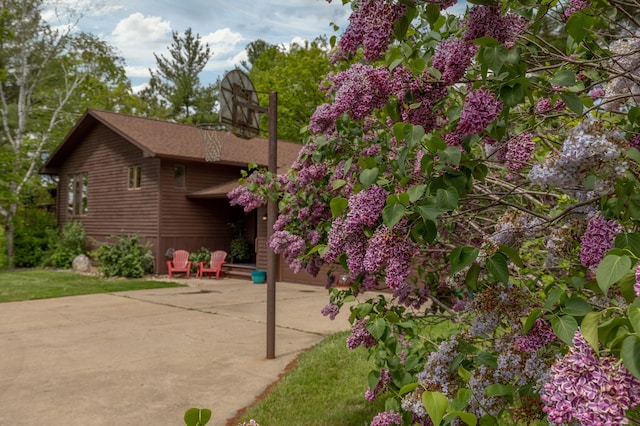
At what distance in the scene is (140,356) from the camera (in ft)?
21.8

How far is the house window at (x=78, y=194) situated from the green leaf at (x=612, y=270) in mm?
21963

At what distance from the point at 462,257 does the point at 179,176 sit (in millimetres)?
17699

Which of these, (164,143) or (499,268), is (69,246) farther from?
(499,268)

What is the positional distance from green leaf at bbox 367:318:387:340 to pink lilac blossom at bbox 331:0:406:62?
4.20 ft

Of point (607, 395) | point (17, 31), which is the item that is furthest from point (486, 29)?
point (17, 31)

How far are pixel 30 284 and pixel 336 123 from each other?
45.8 ft

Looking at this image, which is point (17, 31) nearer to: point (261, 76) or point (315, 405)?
point (261, 76)

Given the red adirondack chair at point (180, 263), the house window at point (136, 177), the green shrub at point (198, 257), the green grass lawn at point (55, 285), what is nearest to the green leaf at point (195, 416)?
the green grass lawn at point (55, 285)

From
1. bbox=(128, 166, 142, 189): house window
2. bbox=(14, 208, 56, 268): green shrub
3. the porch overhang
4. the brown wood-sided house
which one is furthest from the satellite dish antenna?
bbox=(14, 208, 56, 268): green shrub

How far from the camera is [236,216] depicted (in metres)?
19.8

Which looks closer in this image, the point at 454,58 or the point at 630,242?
the point at 630,242

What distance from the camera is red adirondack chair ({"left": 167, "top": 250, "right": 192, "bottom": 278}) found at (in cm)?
1715

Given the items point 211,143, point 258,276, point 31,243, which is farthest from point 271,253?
point 31,243

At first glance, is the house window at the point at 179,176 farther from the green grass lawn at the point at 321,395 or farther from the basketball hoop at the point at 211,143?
the green grass lawn at the point at 321,395
